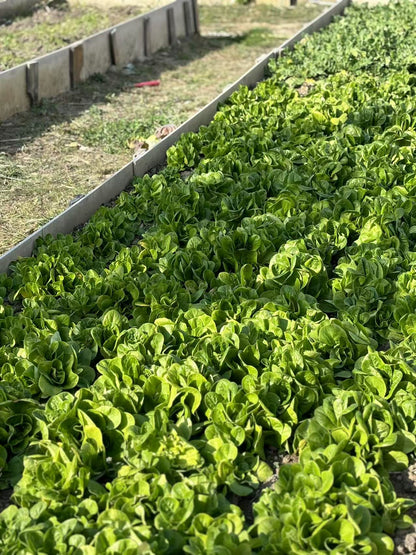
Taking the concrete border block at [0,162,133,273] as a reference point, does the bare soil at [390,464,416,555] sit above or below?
below

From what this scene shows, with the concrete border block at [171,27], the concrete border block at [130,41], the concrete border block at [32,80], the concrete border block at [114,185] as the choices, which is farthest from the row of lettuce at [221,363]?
the concrete border block at [171,27]

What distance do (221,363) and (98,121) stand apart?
5.99 meters

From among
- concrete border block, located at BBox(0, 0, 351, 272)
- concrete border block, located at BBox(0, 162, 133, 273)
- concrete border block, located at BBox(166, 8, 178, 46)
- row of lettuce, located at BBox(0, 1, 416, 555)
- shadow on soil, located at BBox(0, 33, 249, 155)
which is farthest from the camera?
concrete border block, located at BBox(166, 8, 178, 46)

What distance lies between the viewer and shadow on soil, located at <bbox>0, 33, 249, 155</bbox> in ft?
29.1

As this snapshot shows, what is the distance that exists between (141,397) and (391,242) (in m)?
2.36

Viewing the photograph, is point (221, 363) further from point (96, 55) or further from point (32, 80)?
point (96, 55)

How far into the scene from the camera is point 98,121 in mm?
9422

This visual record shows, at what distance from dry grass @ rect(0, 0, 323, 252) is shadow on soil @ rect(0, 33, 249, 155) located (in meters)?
0.01

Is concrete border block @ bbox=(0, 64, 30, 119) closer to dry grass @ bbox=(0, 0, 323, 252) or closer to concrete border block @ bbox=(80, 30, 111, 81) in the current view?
dry grass @ bbox=(0, 0, 323, 252)

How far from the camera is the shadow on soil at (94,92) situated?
8.87 m

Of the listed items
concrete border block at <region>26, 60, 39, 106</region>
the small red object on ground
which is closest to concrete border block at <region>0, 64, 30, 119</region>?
concrete border block at <region>26, 60, 39, 106</region>

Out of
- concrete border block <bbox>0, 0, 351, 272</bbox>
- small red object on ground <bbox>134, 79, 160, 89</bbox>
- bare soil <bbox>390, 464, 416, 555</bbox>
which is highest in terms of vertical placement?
concrete border block <bbox>0, 0, 351, 272</bbox>

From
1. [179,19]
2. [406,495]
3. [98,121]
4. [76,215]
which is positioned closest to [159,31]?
[179,19]

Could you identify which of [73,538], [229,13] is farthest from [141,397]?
[229,13]
